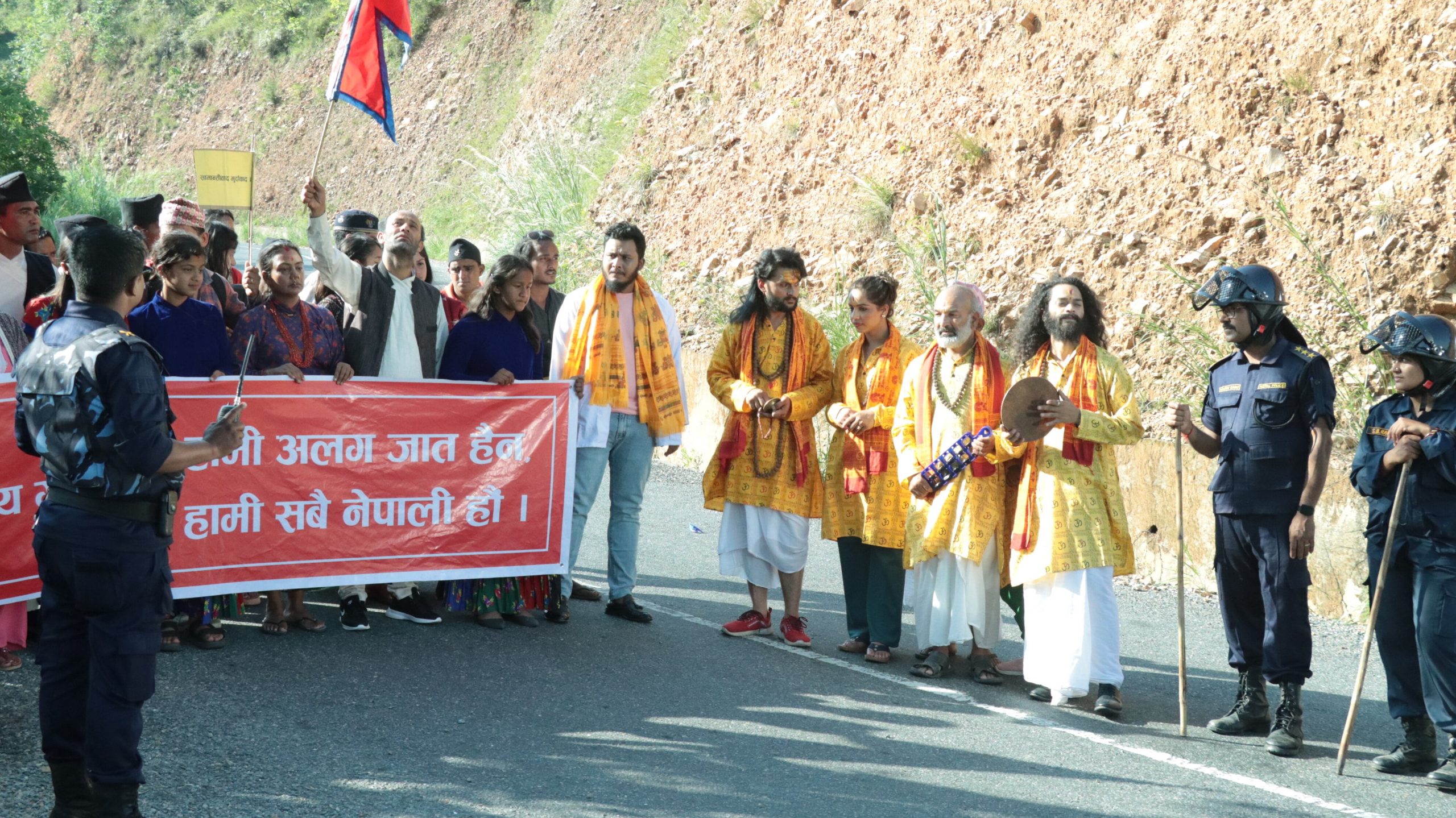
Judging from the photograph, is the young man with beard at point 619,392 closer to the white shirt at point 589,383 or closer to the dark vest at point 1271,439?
the white shirt at point 589,383

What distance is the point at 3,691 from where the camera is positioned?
5438mm

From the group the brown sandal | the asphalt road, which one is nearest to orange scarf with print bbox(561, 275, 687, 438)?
the asphalt road

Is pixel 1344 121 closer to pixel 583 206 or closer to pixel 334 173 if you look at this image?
pixel 583 206

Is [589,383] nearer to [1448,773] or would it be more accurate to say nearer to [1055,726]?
[1055,726]

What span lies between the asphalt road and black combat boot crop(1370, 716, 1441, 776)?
0.29ft

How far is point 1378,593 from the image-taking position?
5445 mm

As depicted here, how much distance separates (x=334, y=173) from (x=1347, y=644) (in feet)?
115

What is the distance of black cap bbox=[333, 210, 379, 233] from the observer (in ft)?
30.3

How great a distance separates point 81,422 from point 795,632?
13.1 feet

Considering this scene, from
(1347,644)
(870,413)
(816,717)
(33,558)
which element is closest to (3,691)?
(33,558)

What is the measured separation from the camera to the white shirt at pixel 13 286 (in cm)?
618

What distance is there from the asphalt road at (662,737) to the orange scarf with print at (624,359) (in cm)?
120

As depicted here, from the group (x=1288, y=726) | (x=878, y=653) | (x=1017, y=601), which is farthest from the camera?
(x=878, y=653)

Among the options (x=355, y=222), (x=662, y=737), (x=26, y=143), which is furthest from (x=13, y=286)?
(x=26, y=143)
